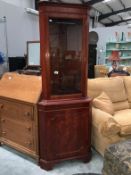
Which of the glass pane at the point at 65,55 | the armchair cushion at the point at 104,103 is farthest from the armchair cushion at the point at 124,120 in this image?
the glass pane at the point at 65,55

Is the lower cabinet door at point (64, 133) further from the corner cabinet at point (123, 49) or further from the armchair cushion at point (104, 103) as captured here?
the corner cabinet at point (123, 49)

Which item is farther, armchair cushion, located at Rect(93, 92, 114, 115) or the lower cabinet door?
armchair cushion, located at Rect(93, 92, 114, 115)

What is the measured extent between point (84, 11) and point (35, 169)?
6.10 ft

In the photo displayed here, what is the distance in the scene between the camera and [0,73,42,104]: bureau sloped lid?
240 centimetres

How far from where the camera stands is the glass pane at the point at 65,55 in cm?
232

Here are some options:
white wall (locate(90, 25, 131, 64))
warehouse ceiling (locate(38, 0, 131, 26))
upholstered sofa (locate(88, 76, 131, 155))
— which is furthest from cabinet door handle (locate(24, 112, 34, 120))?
white wall (locate(90, 25, 131, 64))

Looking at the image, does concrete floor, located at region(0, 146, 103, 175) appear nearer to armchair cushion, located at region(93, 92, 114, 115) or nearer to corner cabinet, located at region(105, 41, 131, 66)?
armchair cushion, located at region(93, 92, 114, 115)

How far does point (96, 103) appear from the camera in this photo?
2746mm

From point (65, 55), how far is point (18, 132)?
44.3 inches

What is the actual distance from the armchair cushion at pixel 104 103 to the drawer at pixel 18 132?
35.8 inches

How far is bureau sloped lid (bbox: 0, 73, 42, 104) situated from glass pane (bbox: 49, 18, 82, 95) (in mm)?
223

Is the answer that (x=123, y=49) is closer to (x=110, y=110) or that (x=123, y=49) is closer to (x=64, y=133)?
(x=110, y=110)

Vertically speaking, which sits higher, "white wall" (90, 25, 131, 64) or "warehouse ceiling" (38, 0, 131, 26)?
"warehouse ceiling" (38, 0, 131, 26)

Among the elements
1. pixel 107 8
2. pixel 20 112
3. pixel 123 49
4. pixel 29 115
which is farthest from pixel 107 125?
pixel 107 8
